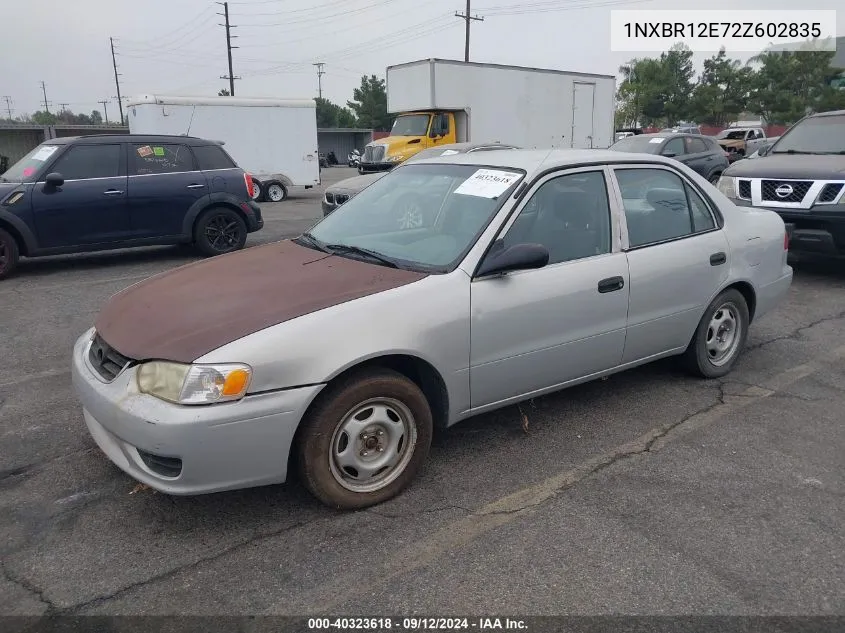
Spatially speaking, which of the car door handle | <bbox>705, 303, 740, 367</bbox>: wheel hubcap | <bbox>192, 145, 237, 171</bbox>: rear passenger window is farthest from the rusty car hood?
<bbox>192, 145, 237, 171</bbox>: rear passenger window

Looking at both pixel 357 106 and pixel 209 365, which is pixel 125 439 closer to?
pixel 209 365

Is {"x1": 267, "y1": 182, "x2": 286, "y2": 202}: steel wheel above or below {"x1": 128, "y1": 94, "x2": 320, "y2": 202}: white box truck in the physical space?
below

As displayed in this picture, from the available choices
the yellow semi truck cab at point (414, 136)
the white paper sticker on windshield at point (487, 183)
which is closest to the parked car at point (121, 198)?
the white paper sticker on windshield at point (487, 183)

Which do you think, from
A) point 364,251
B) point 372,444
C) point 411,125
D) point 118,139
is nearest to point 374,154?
point 411,125

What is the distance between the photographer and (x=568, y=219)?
390 centimetres

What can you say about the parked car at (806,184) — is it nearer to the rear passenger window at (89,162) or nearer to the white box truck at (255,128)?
the rear passenger window at (89,162)

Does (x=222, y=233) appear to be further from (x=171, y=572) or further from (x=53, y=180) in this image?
(x=171, y=572)

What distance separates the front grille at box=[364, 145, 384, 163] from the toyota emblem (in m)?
12.9

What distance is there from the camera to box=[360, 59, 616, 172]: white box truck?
1819 cm

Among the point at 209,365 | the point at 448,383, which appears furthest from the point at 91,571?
the point at 448,383

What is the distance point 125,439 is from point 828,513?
10.3 feet

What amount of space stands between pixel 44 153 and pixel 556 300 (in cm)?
783

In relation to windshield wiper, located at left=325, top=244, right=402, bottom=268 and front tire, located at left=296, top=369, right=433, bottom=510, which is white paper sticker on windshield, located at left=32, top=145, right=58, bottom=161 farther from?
front tire, located at left=296, top=369, right=433, bottom=510

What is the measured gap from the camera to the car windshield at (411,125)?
62.0ft
